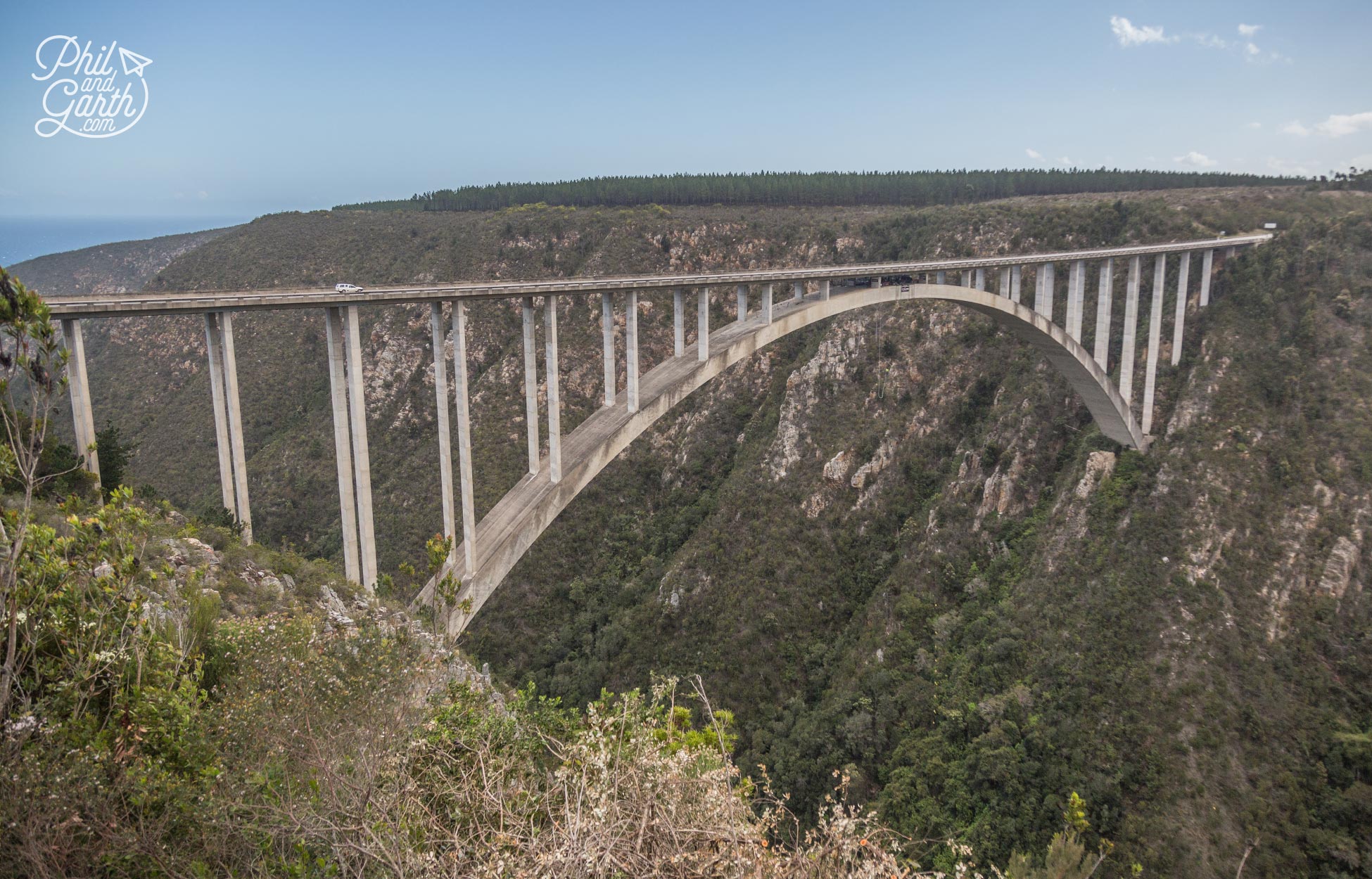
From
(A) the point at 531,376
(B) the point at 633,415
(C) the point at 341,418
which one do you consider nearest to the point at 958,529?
(B) the point at 633,415

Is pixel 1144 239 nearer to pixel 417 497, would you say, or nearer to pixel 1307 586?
pixel 1307 586

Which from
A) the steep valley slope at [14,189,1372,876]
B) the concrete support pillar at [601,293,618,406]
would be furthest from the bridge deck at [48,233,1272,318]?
the steep valley slope at [14,189,1372,876]

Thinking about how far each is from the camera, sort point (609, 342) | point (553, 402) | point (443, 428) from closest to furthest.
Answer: point (443, 428) < point (553, 402) < point (609, 342)

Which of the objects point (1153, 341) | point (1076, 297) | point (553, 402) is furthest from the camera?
point (1153, 341)

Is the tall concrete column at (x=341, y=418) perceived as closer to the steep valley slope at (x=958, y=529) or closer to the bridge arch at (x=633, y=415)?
the bridge arch at (x=633, y=415)

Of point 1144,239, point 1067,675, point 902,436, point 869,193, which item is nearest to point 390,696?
point 1067,675

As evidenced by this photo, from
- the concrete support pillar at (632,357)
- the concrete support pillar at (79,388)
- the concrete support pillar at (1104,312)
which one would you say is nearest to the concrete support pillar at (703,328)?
the concrete support pillar at (632,357)

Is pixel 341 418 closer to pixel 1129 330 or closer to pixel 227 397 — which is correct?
pixel 227 397

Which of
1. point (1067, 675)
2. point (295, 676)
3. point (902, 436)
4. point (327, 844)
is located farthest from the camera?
point (902, 436)
